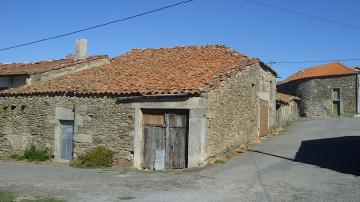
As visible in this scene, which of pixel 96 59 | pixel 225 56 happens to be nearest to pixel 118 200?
pixel 225 56

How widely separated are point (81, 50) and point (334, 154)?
1408 centimetres

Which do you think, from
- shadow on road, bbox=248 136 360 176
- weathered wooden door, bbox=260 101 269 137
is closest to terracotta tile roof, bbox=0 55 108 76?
weathered wooden door, bbox=260 101 269 137

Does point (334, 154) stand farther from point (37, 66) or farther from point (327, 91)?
point (327, 91)

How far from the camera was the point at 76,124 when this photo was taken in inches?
676

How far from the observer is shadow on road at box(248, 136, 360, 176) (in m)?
13.5

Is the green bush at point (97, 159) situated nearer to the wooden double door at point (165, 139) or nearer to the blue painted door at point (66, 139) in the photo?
the wooden double door at point (165, 139)

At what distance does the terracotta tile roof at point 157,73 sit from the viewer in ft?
51.6

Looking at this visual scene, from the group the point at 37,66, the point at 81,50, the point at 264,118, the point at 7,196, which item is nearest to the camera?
the point at 7,196

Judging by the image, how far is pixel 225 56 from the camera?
19.2 m

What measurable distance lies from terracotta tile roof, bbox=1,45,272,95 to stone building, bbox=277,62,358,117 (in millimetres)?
19309

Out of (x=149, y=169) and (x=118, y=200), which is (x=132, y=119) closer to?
(x=149, y=169)

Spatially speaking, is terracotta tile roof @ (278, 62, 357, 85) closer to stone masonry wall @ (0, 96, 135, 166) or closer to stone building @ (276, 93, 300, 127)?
stone building @ (276, 93, 300, 127)

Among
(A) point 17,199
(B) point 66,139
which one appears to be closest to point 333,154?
(B) point 66,139

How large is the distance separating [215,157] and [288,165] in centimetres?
274
